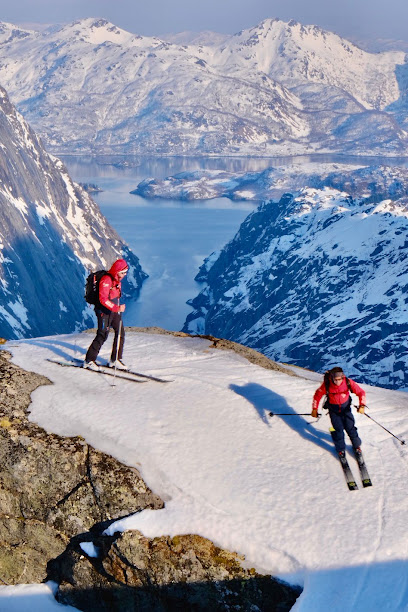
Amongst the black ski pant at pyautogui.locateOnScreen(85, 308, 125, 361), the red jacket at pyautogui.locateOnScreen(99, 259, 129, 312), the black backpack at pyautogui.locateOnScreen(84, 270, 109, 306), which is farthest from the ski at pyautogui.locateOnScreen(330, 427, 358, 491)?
the black backpack at pyautogui.locateOnScreen(84, 270, 109, 306)

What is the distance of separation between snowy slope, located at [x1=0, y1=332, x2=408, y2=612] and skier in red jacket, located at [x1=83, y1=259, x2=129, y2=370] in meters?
0.66

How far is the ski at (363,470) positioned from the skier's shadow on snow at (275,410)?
0.84 m

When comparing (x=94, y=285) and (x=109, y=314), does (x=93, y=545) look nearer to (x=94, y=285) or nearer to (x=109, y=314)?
(x=109, y=314)

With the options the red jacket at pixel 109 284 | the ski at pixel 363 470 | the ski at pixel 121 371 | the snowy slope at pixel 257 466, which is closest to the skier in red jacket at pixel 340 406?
the ski at pixel 363 470

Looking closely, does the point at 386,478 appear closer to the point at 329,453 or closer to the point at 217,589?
the point at 329,453

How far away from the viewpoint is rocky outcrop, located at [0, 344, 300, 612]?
13273 mm

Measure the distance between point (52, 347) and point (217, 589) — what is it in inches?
454

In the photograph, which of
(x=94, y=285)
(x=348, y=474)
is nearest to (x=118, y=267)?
(x=94, y=285)

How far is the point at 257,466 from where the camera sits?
49.8 feet

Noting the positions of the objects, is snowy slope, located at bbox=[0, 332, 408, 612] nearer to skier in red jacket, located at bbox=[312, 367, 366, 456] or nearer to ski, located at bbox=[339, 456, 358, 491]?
ski, located at bbox=[339, 456, 358, 491]

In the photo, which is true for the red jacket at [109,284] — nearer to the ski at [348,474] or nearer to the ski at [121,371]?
the ski at [121,371]

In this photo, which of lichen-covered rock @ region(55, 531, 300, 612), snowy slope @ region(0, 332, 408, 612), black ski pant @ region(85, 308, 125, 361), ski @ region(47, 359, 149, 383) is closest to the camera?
snowy slope @ region(0, 332, 408, 612)

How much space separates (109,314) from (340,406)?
7950 mm

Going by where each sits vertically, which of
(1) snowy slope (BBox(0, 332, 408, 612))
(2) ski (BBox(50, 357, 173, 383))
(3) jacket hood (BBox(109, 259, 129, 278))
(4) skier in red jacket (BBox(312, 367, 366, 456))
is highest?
(3) jacket hood (BBox(109, 259, 129, 278))
